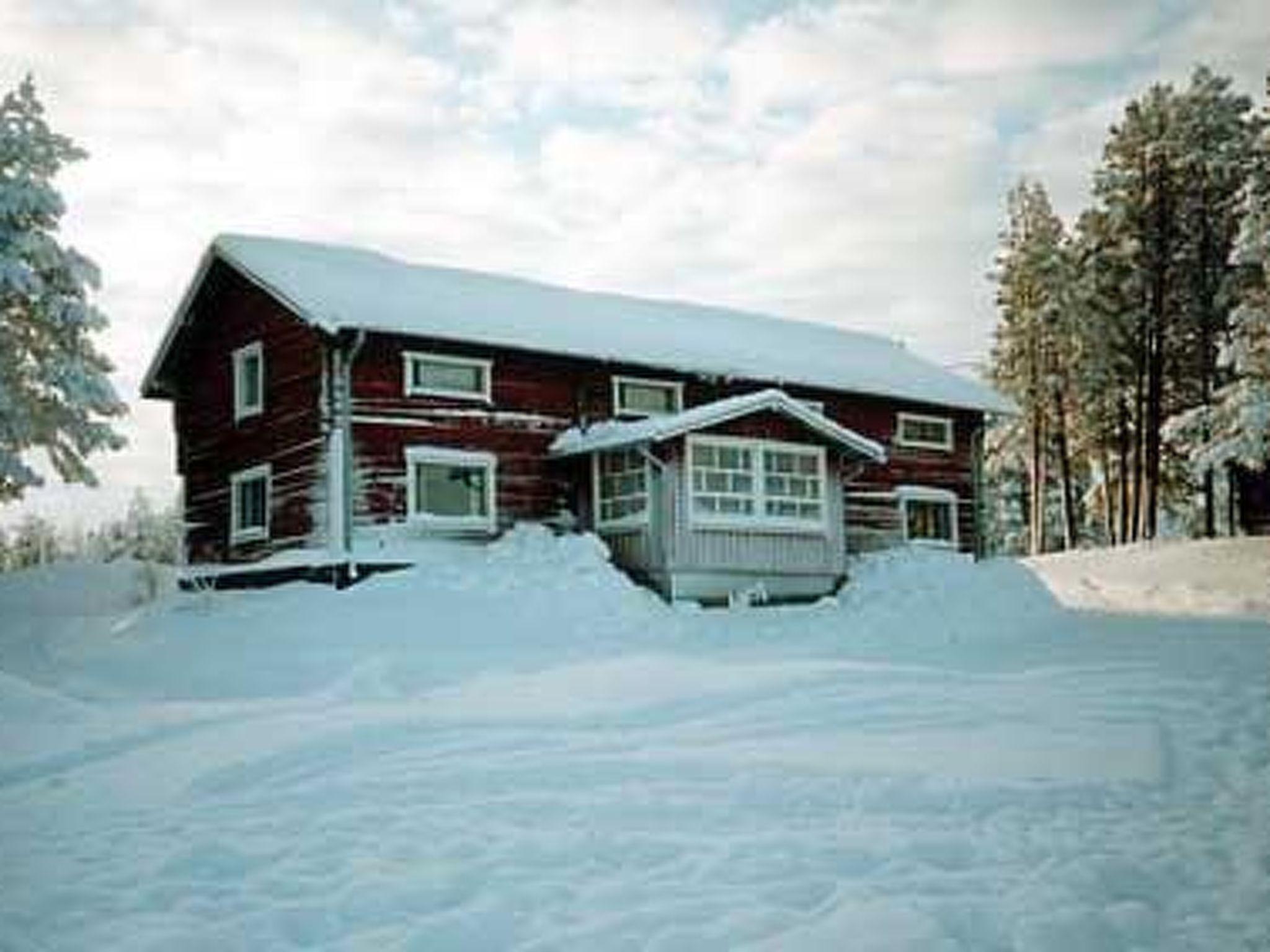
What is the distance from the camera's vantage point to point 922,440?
31125 mm

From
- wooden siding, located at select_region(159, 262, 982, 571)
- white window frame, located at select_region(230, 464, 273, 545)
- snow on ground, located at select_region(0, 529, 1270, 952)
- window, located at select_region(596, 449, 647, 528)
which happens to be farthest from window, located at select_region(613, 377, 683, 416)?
snow on ground, located at select_region(0, 529, 1270, 952)

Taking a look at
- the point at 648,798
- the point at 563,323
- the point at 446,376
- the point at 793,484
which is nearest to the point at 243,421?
the point at 446,376

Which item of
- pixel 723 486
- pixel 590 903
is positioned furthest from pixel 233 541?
pixel 590 903

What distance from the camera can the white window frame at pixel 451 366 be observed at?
77.4 feet

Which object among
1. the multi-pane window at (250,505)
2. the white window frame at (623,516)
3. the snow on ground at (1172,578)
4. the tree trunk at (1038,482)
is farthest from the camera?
the tree trunk at (1038,482)

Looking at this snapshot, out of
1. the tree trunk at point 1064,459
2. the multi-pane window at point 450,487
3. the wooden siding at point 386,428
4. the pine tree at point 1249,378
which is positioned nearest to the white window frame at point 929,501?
the wooden siding at point 386,428

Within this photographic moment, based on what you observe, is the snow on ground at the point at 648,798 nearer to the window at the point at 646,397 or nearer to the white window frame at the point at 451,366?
the white window frame at the point at 451,366

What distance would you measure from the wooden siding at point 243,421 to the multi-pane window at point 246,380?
0.72ft

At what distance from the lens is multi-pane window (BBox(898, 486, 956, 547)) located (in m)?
30.4

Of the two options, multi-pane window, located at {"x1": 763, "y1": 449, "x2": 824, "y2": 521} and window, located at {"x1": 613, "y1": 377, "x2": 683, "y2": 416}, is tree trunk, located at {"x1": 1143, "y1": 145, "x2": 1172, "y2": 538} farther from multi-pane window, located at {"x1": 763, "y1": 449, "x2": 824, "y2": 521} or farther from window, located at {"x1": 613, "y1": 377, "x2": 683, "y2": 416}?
window, located at {"x1": 613, "y1": 377, "x2": 683, "y2": 416}

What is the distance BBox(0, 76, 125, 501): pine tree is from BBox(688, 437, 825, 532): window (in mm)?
11730

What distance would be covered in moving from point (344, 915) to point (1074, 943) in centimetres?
359

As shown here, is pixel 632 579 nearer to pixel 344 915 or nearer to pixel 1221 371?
pixel 344 915

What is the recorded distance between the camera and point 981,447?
3241cm
